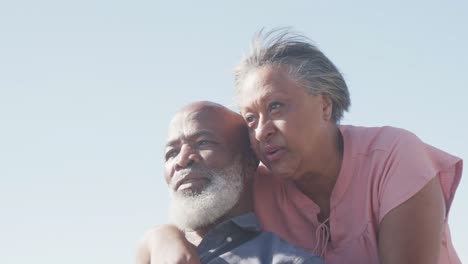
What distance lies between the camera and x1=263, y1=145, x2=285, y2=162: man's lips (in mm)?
4074

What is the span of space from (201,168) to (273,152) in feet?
1.22

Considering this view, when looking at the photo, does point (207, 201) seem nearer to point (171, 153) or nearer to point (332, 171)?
point (171, 153)

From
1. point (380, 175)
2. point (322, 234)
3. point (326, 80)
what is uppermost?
point (326, 80)

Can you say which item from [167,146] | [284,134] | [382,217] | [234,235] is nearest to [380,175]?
[382,217]

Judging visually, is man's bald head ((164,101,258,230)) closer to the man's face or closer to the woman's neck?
the man's face

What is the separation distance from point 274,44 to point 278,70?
24 centimetres

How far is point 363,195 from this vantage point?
4.09 metres

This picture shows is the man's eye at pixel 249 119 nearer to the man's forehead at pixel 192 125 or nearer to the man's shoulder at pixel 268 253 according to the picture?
the man's forehead at pixel 192 125

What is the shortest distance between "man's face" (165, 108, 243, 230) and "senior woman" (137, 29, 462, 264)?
16 cm

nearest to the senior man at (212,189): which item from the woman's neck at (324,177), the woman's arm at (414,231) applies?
the woman's neck at (324,177)

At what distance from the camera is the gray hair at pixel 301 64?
4.24 m

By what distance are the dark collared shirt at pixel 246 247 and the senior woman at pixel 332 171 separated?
276 mm

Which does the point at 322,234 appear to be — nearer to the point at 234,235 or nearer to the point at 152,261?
the point at 234,235

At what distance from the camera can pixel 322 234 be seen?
4141mm
